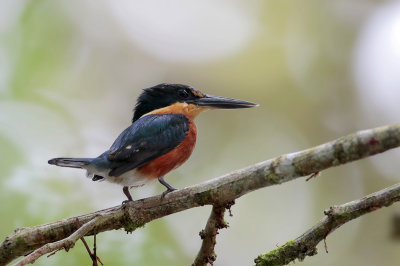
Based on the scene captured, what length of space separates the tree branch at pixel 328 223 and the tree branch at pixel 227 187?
0.38 metres

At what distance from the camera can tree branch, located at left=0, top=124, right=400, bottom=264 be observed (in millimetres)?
2328

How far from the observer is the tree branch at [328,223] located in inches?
108

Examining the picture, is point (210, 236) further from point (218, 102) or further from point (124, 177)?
point (218, 102)

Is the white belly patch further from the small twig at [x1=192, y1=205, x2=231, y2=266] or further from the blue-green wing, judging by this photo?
the small twig at [x1=192, y1=205, x2=231, y2=266]

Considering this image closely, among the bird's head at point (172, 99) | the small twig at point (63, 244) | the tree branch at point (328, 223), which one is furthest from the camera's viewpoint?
the bird's head at point (172, 99)

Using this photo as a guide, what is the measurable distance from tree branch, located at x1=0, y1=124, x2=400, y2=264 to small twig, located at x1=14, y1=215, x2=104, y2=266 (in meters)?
0.12

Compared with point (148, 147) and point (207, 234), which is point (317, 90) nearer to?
point (148, 147)

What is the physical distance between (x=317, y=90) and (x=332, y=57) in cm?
62

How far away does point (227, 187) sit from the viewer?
2887mm

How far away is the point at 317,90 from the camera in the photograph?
7539 millimetres

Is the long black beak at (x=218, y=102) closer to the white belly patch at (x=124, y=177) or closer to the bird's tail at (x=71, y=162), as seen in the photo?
the white belly patch at (x=124, y=177)

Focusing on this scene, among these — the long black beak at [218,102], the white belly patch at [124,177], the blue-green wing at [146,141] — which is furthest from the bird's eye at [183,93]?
the white belly patch at [124,177]

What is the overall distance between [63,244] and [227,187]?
3.03 ft

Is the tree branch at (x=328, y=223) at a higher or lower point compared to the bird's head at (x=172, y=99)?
lower
